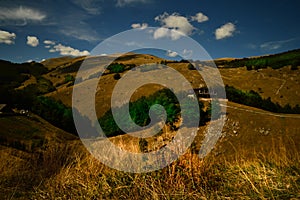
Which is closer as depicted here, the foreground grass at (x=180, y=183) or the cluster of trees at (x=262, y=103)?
the foreground grass at (x=180, y=183)

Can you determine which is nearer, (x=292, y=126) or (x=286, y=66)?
(x=292, y=126)

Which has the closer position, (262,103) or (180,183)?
(180,183)

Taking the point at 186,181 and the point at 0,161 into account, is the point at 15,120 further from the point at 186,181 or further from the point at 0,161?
the point at 186,181

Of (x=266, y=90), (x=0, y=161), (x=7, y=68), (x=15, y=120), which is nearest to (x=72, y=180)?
(x=0, y=161)

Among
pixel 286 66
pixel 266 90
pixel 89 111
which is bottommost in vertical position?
pixel 89 111

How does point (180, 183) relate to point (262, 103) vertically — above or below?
above

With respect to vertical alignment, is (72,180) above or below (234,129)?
above

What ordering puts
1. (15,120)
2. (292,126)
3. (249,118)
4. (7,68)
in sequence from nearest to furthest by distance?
(15,120) → (292,126) → (249,118) → (7,68)

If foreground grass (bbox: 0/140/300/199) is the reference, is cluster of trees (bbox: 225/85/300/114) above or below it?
below

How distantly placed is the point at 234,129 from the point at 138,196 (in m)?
27.5

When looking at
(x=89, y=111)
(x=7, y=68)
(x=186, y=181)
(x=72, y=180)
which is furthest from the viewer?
(x=7, y=68)

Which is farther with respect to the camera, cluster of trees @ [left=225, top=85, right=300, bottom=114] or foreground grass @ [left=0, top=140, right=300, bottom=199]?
cluster of trees @ [left=225, top=85, right=300, bottom=114]

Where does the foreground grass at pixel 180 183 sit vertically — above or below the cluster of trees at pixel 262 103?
above

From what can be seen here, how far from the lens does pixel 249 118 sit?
Result: 32438mm
